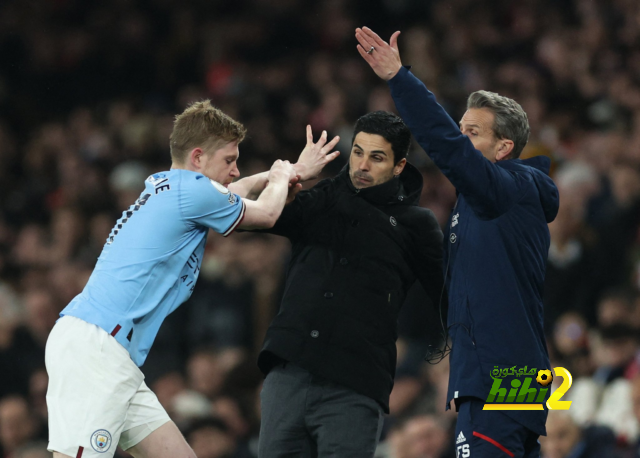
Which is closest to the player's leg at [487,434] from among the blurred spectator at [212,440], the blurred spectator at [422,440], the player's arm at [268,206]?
the player's arm at [268,206]

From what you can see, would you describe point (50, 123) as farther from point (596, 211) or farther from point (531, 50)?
point (596, 211)

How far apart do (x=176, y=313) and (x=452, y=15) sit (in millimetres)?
5167

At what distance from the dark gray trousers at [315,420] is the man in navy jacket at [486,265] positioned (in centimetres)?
54

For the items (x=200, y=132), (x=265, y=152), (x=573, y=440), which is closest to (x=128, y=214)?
(x=200, y=132)

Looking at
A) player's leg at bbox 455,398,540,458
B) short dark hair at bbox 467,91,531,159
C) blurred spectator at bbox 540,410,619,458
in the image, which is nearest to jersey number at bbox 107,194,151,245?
short dark hair at bbox 467,91,531,159

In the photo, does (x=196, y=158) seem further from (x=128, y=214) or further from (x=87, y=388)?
(x=87, y=388)

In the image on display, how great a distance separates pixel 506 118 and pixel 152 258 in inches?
71.6

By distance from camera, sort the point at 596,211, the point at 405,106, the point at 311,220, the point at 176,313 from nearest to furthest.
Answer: the point at 405,106 < the point at 311,220 < the point at 596,211 < the point at 176,313

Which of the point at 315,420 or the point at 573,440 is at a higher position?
the point at 315,420

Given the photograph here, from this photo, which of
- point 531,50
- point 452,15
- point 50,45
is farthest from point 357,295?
point 50,45

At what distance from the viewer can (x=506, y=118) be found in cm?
421

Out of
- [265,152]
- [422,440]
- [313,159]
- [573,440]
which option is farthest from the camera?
[265,152]

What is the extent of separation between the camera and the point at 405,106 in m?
3.86

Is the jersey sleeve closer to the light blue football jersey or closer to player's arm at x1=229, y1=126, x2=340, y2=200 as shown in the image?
the light blue football jersey
